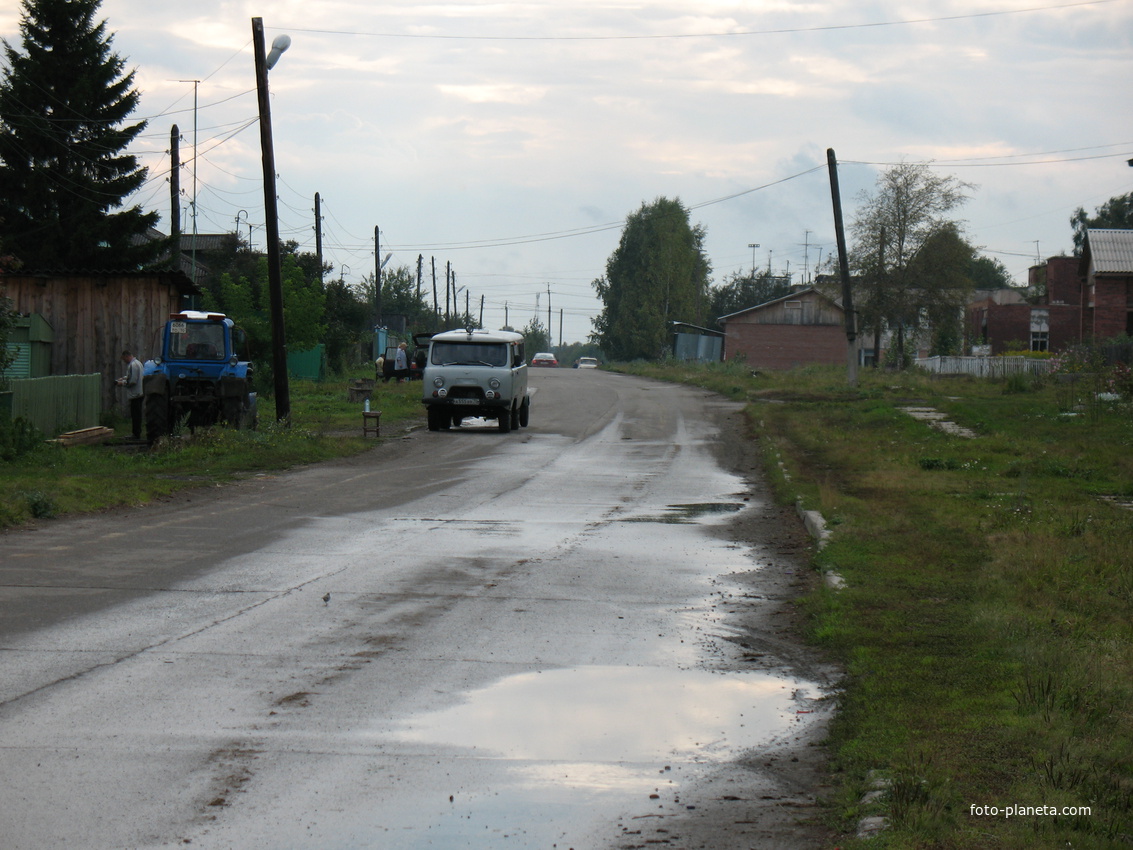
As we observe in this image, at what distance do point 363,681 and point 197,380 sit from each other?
1732 cm

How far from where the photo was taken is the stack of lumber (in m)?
21.0

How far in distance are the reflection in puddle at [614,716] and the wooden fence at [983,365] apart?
41527 mm

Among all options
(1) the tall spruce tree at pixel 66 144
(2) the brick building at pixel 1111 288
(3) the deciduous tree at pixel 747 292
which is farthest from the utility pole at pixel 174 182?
(3) the deciduous tree at pixel 747 292

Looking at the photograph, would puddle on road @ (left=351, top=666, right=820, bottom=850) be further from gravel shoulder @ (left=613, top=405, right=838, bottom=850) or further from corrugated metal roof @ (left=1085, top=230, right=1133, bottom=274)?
corrugated metal roof @ (left=1085, top=230, right=1133, bottom=274)

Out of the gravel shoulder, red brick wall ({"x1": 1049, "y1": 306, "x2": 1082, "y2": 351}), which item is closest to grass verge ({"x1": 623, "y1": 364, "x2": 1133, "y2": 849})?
the gravel shoulder

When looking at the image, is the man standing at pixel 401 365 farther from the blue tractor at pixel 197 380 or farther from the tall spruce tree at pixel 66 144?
the blue tractor at pixel 197 380

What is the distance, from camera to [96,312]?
2595cm

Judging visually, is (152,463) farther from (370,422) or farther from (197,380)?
(370,422)

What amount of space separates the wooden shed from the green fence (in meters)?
1.46

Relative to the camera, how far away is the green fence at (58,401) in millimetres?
20438

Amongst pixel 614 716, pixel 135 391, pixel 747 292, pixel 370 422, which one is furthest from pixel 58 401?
pixel 747 292

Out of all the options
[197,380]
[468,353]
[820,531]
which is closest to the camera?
[820,531]

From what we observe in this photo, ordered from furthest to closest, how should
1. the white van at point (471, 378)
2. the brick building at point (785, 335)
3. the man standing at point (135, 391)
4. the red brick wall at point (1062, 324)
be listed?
the brick building at point (785, 335)
the red brick wall at point (1062, 324)
the white van at point (471, 378)
the man standing at point (135, 391)

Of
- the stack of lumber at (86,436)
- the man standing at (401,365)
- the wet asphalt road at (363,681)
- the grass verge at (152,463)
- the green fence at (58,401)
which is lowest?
the wet asphalt road at (363,681)
